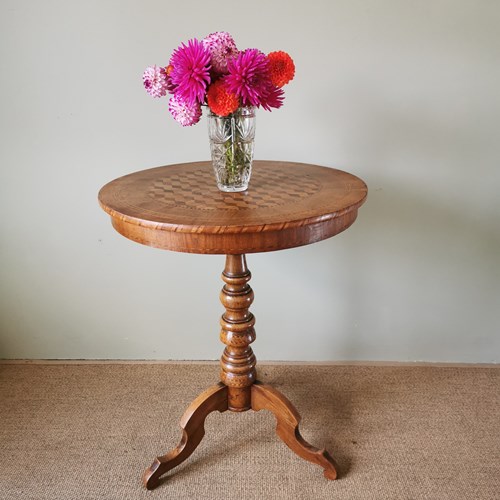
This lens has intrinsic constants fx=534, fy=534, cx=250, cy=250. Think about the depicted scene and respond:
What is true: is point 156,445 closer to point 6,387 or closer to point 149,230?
point 6,387

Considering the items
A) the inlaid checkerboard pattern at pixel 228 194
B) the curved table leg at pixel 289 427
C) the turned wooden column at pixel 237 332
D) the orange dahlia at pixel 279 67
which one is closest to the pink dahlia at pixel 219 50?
the orange dahlia at pixel 279 67

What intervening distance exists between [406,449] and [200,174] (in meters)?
1.24

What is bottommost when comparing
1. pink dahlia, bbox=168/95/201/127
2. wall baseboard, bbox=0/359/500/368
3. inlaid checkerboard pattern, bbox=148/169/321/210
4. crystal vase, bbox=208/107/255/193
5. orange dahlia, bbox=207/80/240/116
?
wall baseboard, bbox=0/359/500/368

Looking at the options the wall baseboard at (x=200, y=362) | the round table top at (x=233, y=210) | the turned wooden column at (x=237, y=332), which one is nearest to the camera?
the round table top at (x=233, y=210)

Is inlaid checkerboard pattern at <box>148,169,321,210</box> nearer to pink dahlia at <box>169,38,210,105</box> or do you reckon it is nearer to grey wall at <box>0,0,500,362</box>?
pink dahlia at <box>169,38,210,105</box>

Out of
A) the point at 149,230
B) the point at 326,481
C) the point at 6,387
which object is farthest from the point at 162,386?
the point at 149,230

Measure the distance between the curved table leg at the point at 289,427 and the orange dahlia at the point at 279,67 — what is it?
1.03 meters

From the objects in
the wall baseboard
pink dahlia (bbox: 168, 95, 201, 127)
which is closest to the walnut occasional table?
pink dahlia (bbox: 168, 95, 201, 127)

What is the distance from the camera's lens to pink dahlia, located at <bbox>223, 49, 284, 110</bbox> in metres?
1.41

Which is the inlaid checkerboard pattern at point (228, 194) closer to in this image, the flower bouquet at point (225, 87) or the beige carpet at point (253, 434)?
the flower bouquet at point (225, 87)

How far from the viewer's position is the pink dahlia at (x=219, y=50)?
1457mm

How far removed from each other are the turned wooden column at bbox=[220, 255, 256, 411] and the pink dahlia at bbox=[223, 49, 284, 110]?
51 centimetres

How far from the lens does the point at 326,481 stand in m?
1.81

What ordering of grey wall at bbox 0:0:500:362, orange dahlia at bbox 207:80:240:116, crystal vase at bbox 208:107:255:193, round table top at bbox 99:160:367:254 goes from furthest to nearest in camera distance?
grey wall at bbox 0:0:500:362
crystal vase at bbox 208:107:255:193
orange dahlia at bbox 207:80:240:116
round table top at bbox 99:160:367:254
